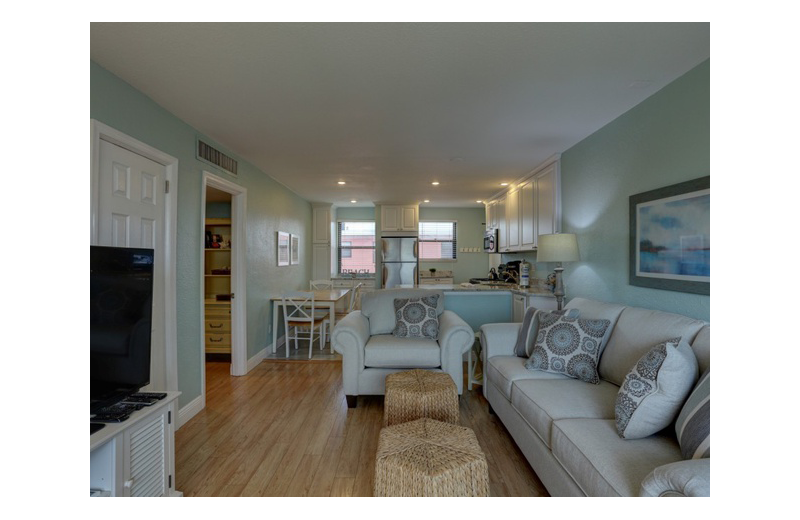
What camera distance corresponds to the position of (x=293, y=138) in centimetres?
315

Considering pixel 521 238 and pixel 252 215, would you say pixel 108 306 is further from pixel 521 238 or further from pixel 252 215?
pixel 521 238

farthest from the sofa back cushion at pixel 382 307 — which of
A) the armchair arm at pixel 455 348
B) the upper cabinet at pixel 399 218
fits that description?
the upper cabinet at pixel 399 218

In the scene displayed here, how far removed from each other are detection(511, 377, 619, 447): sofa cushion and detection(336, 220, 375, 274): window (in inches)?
230

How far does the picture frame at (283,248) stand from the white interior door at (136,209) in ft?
8.22

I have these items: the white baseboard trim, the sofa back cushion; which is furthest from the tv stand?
the sofa back cushion

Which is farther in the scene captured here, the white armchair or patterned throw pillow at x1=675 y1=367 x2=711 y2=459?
the white armchair

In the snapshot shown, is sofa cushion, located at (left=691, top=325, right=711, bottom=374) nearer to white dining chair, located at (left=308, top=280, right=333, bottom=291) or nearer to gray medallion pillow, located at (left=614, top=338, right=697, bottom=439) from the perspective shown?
gray medallion pillow, located at (left=614, top=338, right=697, bottom=439)

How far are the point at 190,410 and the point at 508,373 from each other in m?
2.46

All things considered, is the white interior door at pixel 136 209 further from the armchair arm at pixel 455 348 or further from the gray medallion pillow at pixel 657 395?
the gray medallion pillow at pixel 657 395

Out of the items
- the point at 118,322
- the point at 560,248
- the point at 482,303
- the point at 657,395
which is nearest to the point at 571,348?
the point at 657,395

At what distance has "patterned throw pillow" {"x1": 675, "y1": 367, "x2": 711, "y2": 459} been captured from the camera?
1225 mm
